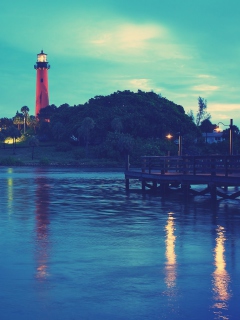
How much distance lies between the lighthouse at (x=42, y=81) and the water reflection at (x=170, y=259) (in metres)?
134

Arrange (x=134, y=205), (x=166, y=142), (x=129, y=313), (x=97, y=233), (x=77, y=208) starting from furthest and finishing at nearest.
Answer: (x=166, y=142) → (x=134, y=205) → (x=77, y=208) → (x=97, y=233) → (x=129, y=313)

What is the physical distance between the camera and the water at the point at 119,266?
27.2 ft

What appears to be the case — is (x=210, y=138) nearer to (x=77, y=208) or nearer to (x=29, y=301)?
(x=77, y=208)

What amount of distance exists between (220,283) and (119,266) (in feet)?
7.41

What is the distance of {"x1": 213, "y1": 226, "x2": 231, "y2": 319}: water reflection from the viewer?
8352mm

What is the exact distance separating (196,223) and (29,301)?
10.9 metres

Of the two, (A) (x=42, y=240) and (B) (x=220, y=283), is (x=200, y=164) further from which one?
(B) (x=220, y=283)

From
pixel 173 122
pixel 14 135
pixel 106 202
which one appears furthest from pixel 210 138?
pixel 106 202

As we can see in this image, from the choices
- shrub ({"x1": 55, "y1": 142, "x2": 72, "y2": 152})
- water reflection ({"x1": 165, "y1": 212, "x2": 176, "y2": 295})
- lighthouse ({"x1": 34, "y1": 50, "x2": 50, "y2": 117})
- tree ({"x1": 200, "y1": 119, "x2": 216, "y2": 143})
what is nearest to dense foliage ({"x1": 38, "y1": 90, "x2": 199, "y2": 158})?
shrub ({"x1": 55, "y1": 142, "x2": 72, "y2": 152})

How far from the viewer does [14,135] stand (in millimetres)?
127250

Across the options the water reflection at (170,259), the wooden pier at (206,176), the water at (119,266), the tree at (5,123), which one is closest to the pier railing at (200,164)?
the wooden pier at (206,176)

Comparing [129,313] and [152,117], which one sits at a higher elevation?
[152,117]

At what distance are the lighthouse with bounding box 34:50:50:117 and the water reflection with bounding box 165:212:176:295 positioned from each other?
134 meters

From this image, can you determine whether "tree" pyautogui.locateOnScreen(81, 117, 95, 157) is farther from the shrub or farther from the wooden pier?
the wooden pier
